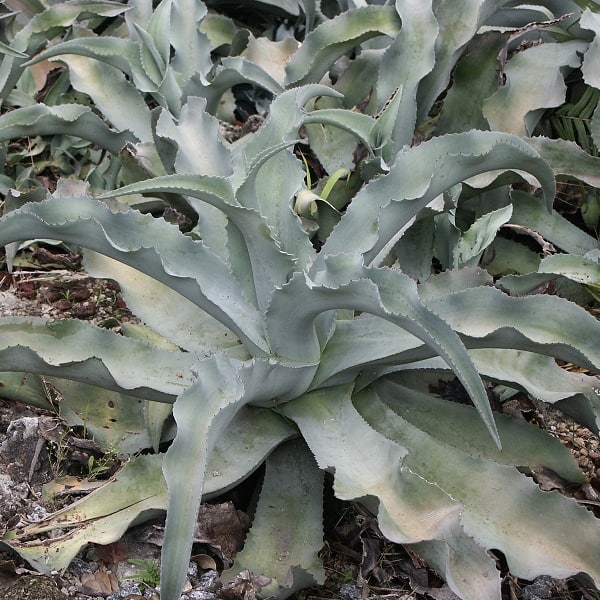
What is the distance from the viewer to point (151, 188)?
1362mm

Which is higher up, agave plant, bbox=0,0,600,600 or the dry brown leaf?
agave plant, bbox=0,0,600,600

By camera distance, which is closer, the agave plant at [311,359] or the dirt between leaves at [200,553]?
the agave plant at [311,359]

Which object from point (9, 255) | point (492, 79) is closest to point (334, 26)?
point (492, 79)

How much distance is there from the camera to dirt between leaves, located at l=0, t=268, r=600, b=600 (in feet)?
4.69

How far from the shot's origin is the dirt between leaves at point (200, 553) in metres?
1.43

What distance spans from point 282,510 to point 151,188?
2.03ft

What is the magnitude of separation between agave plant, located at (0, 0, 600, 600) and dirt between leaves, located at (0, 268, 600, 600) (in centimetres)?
5

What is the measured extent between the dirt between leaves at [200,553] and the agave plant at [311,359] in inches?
2.0

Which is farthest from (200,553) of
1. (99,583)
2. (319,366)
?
(319,366)

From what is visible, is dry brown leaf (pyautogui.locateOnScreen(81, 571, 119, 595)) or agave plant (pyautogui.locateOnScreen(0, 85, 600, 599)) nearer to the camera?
agave plant (pyautogui.locateOnScreen(0, 85, 600, 599))

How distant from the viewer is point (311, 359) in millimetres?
1521

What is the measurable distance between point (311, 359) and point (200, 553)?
0.40 m

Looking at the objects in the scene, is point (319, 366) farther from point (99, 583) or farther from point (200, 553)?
point (99, 583)

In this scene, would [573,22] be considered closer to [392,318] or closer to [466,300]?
[466,300]
